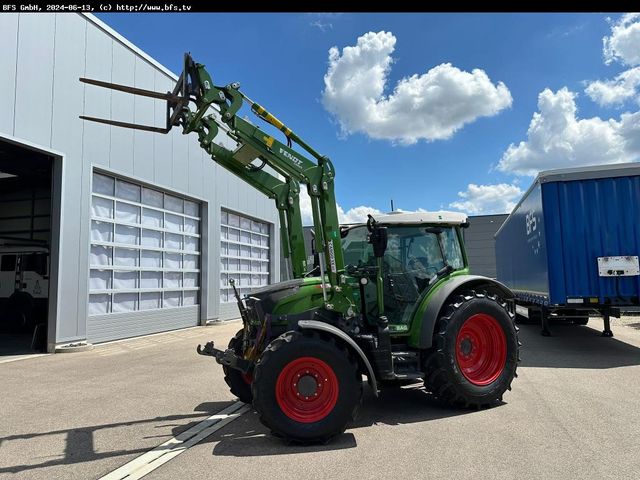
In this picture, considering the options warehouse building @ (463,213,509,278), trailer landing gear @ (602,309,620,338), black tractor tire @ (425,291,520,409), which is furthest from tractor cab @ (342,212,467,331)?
warehouse building @ (463,213,509,278)

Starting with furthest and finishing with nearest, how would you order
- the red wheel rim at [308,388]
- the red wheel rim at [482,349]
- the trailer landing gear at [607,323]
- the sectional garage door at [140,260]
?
the sectional garage door at [140,260] < the trailer landing gear at [607,323] < the red wheel rim at [482,349] < the red wheel rim at [308,388]

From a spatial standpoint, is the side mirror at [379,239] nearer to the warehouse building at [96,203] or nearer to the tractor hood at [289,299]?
the tractor hood at [289,299]

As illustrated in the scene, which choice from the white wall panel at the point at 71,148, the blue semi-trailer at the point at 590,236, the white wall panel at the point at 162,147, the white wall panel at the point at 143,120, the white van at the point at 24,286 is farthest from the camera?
the white van at the point at 24,286

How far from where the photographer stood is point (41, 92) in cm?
970

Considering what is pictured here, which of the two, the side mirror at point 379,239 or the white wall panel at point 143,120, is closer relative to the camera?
the side mirror at point 379,239

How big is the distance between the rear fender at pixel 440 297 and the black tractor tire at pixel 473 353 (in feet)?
0.41

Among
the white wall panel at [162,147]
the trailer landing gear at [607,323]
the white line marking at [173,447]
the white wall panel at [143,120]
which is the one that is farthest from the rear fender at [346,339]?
the white wall panel at [162,147]

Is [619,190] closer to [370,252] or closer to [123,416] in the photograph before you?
[370,252]

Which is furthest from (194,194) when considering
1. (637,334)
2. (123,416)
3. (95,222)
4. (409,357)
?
(637,334)

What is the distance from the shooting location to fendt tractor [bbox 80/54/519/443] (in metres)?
4.46

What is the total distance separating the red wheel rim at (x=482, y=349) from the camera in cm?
559

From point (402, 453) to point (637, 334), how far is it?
11051mm

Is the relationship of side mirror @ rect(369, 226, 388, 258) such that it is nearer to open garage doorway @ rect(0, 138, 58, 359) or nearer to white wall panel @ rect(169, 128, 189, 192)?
white wall panel @ rect(169, 128, 189, 192)

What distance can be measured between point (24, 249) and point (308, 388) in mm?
13796
